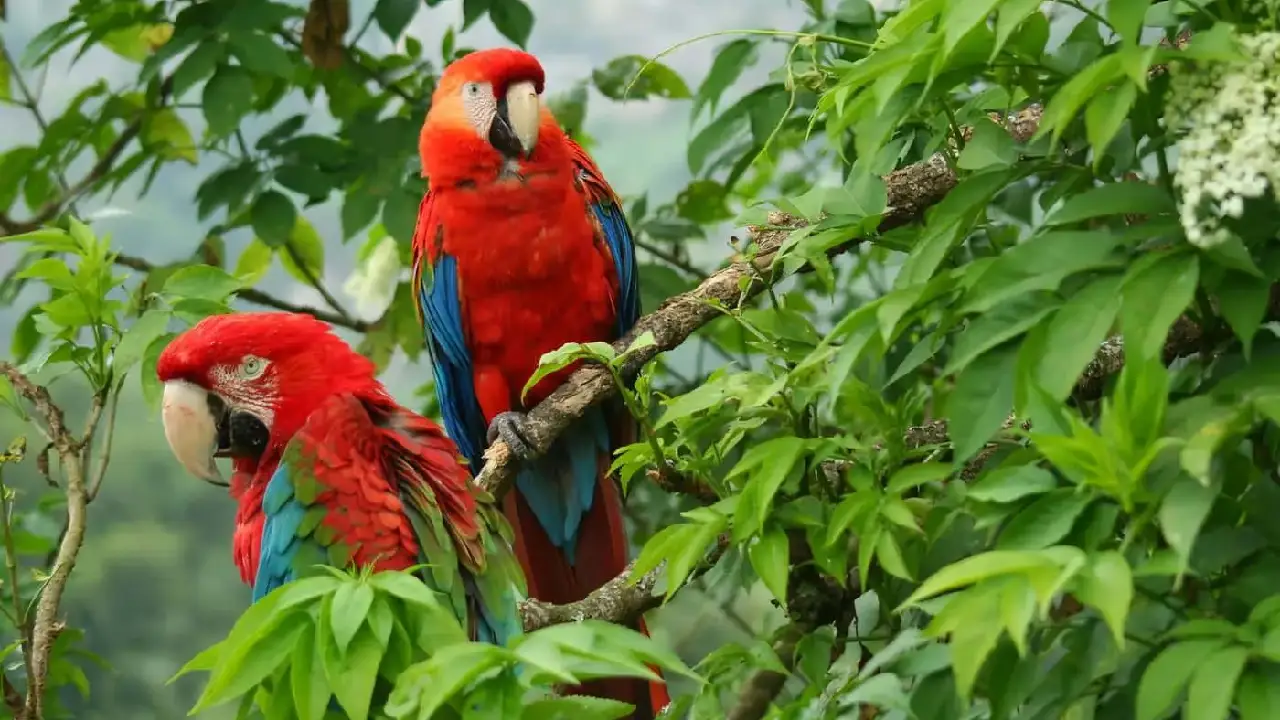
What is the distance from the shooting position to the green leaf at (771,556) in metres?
0.74

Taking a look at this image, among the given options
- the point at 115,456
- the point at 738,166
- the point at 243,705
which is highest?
the point at 738,166

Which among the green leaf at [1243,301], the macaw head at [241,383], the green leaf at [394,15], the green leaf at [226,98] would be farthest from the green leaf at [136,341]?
the green leaf at [1243,301]

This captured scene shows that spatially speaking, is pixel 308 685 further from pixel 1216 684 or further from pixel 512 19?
pixel 512 19

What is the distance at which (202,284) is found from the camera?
3.69 ft

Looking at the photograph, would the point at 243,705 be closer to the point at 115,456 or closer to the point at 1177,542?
the point at 1177,542

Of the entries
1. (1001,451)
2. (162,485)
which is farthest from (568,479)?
(162,485)

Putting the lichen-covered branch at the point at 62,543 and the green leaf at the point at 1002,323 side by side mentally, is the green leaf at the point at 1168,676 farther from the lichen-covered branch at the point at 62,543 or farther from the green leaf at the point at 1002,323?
the lichen-covered branch at the point at 62,543

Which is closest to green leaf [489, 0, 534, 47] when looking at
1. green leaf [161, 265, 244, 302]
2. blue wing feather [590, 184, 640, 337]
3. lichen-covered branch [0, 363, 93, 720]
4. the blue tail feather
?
blue wing feather [590, 184, 640, 337]

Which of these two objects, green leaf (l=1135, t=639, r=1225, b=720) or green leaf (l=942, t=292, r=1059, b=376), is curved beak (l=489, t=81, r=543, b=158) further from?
green leaf (l=1135, t=639, r=1225, b=720)

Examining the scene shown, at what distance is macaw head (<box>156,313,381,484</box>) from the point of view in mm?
1059

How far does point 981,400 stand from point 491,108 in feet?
2.88

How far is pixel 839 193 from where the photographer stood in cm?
77

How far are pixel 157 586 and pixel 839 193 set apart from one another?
1.91 meters

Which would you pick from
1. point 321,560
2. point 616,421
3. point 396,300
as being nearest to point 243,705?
point 321,560
